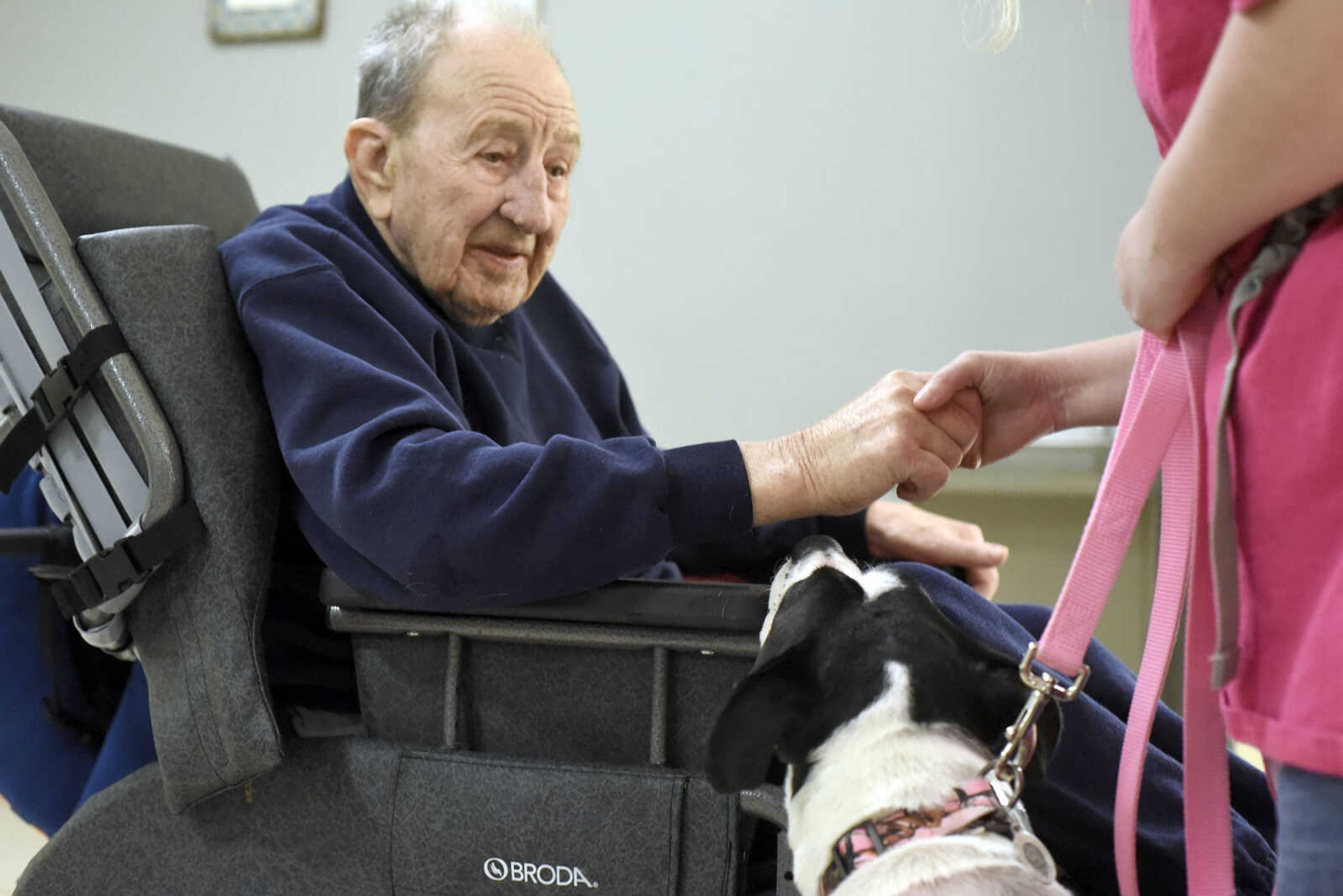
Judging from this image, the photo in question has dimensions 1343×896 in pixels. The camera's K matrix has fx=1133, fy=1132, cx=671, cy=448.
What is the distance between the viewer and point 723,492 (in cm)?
101

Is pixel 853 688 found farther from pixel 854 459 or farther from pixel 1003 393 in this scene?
pixel 1003 393

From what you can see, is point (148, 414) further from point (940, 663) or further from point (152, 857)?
point (940, 663)

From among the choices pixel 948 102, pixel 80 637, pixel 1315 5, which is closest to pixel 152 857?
pixel 80 637

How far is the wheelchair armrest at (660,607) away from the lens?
0.99 m

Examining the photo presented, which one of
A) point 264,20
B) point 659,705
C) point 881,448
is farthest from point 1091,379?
point 264,20

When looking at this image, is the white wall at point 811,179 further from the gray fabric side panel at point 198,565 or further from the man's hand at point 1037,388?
the gray fabric side panel at point 198,565

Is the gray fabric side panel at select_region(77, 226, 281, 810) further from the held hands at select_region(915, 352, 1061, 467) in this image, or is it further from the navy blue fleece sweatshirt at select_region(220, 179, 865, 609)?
the held hands at select_region(915, 352, 1061, 467)

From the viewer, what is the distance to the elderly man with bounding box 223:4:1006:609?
3.22 ft

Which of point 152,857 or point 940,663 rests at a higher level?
point 940,663

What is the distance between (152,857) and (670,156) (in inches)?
67.1

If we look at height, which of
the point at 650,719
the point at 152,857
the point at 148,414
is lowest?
the point at 152,857

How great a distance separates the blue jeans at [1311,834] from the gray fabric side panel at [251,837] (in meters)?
0.77

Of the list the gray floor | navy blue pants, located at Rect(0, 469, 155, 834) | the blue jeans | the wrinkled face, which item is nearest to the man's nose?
the wrinkled face

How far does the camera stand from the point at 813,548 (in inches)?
42.8
